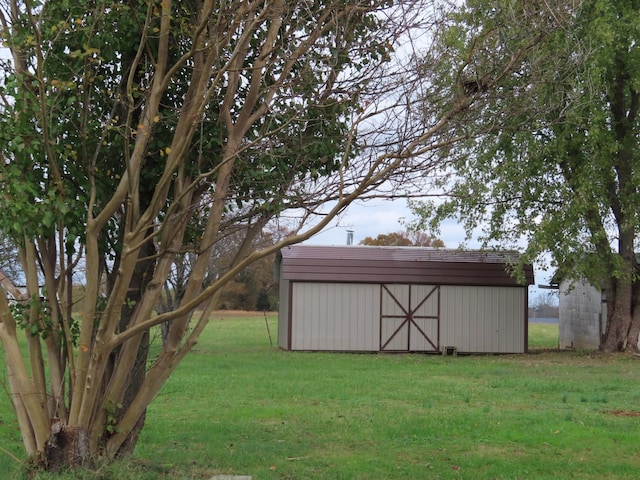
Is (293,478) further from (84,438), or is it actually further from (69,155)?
(69,155)

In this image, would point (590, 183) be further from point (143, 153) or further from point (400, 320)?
point (143, 153)

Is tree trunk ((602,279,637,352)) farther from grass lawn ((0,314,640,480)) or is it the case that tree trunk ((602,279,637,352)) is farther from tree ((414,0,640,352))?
grass lawn ((0,314,640,480))

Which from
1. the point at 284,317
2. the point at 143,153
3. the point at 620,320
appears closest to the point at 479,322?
the point at 620,320

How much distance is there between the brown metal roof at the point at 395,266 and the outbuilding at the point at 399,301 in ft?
0.10

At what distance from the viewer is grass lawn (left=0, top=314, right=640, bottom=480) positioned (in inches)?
308

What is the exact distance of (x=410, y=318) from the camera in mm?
25016

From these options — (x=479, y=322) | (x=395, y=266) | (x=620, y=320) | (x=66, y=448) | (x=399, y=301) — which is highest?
(x=395, y=266)

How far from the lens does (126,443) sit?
7285 mm

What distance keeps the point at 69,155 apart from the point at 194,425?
4.71 metres

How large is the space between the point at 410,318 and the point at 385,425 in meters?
15.0

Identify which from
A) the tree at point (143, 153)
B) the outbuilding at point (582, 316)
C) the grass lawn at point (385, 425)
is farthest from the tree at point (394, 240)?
the tree at point (143, 153)

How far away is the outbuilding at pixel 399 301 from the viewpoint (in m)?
24.6

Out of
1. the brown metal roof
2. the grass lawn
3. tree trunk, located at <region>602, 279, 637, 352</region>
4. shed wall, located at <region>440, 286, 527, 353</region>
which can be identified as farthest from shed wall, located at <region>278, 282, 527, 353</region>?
the grass lawn

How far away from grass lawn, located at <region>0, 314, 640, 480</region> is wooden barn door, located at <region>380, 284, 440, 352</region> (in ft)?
20.4
